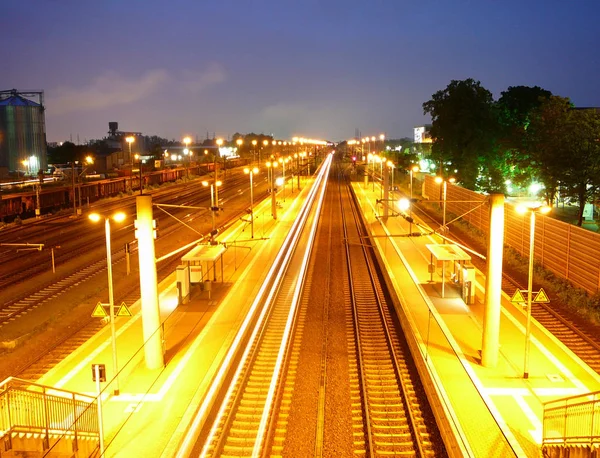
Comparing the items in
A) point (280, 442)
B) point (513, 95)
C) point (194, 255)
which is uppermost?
point (513, 95)

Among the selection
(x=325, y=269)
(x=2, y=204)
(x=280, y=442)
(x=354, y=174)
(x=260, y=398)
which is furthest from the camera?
(x=354, y=174)

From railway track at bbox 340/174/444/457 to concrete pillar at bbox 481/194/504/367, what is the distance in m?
1.84

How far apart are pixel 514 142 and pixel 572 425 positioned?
108 feet

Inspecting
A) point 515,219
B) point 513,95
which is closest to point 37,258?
point 515,219

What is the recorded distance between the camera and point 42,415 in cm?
1035

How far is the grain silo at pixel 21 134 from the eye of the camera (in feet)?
277

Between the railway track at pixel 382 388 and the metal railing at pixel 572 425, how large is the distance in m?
1.98

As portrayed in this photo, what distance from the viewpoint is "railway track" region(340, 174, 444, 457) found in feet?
33.6

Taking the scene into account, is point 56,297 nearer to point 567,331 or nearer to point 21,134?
point 567,331

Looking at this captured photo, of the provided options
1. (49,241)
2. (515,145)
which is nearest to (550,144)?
(515,145)

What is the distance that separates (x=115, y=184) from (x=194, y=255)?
3922cm

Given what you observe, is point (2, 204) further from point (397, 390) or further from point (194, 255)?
point (397, 390)

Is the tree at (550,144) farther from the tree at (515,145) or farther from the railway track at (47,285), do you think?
the railway track at (47,285)

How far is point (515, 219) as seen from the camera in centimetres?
2716
